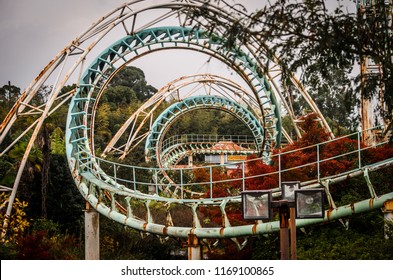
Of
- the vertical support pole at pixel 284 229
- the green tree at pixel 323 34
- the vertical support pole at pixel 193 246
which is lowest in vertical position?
the vertical support pole at pixel 193 246

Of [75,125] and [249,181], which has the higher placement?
[75,125]

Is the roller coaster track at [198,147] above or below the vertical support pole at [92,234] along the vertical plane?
above

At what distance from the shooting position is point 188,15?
7.67 m

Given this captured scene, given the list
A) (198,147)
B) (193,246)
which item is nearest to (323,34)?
(193,246)

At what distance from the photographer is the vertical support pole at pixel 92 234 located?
12.2 metres

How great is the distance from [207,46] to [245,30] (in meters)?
6.14

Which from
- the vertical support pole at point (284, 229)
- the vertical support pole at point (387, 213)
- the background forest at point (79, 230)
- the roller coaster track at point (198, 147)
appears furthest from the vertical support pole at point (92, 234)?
the roller coaster track at point (198, 147)

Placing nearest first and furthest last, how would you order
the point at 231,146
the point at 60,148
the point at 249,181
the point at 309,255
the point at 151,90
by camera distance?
1. the point at 309,255
2. the point at 249,181
3. the point at 60,148
4. the point at 151,90
5. the point at 231,146

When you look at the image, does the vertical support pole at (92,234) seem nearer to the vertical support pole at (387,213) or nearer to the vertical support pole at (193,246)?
the vertical support pole at (193,246)

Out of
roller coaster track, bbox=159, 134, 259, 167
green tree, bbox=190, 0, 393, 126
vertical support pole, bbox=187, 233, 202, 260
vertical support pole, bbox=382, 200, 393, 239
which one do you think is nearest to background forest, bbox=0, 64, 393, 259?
vertical support pole, bbox=382, 200, 393, 239

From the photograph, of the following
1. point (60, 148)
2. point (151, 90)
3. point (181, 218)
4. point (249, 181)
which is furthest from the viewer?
point (151, 90)

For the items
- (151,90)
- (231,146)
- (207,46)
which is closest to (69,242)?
(207,46)

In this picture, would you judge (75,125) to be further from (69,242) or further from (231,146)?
(231,146)
